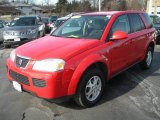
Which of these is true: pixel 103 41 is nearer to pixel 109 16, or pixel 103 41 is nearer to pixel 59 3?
pixel 109 16

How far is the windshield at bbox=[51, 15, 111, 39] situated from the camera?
5.36 metres

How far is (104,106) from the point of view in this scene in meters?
4.97

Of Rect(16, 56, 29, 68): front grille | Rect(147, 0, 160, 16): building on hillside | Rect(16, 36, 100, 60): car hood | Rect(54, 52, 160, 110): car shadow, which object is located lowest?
Rect(54, 52, 160, 110): car shadow

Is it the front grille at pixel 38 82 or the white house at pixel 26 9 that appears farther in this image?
the white house at pixel 26 9

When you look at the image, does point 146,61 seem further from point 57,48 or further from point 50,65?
point 50,65

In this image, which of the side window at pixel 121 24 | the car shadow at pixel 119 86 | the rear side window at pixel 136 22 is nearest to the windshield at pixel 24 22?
the car shadow at pixel 119 86

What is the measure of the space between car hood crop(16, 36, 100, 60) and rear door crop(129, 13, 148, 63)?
5.37 feet

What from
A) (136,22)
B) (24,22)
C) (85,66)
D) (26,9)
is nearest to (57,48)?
(85,66)

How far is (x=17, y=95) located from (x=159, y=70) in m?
4.35

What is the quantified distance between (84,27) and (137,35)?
1544 mm

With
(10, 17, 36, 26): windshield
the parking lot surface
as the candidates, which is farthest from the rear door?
(10, 17, 36, 26): windshield

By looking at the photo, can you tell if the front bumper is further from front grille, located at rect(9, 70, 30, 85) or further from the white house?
the white house

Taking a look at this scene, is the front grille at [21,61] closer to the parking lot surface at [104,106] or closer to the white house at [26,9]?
the parking lot surface at [104,106]

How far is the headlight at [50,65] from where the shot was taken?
425 centimetres
